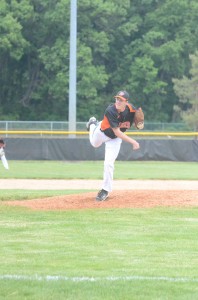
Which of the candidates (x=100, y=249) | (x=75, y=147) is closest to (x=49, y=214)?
(x=100, y=249)

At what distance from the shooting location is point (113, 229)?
9.88 metres

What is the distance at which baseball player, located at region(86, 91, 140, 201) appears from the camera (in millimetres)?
12117

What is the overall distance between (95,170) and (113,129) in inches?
558

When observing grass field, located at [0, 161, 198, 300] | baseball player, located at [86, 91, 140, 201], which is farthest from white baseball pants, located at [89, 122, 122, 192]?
grass field, located at [0, 161, 198, 300]

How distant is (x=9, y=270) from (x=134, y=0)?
51.8 meters

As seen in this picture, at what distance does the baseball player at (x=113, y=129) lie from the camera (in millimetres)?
12117

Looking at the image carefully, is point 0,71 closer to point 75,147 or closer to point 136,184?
point 75,147

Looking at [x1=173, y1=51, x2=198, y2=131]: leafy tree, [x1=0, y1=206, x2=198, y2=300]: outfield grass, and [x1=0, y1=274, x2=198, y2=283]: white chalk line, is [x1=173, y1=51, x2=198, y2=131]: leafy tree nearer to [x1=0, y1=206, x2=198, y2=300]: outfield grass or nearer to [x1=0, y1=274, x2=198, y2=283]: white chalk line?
[x1=0, y1=206, x2=198, y2=300]: outfield grass

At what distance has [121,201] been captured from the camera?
12.7 meters

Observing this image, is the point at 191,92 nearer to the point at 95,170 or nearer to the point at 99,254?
the point at 95,170

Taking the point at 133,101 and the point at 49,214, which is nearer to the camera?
the point at 49,214

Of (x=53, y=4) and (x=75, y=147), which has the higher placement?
(x=53, y=4)

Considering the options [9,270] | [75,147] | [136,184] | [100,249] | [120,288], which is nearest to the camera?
[120,288]

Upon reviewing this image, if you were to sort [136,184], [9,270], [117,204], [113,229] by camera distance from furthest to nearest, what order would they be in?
1. [136,184]
2. [117,204]
3. [113,229]
4. [9,270]
